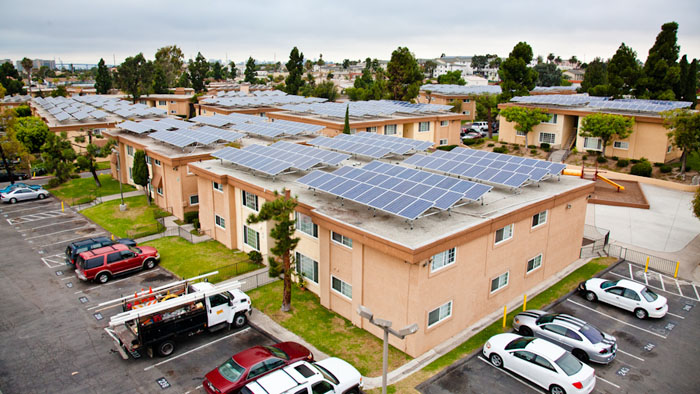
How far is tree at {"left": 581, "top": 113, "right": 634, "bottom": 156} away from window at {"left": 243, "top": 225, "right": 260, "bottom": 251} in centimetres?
3909

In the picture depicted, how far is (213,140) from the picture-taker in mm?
36344

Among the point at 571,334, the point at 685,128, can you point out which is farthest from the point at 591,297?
the point at 685,128

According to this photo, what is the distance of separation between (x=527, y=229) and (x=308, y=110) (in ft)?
131

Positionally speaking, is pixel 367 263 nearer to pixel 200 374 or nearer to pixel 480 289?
pixel 480 289

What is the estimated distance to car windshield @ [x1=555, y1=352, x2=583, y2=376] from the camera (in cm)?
1617

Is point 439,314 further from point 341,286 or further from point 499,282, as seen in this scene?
point 341,286

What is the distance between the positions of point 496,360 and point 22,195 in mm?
43807

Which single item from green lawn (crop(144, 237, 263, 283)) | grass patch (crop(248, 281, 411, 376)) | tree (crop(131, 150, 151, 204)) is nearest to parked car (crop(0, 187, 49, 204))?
tree (crop(131, 150, 151, 204))

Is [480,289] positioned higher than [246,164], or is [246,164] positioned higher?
[246,164]

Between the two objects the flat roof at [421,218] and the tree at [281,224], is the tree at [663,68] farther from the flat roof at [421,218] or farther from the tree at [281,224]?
the tree at [281,224]

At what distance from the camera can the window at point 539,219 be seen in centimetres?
2322

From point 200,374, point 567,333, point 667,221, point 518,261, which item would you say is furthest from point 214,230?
point 667,221

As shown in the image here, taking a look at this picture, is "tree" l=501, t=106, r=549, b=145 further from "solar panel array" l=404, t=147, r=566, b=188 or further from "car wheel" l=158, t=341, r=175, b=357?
"car wheel" l=158, t=341, r=175, b=357

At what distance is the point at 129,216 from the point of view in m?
36.5
